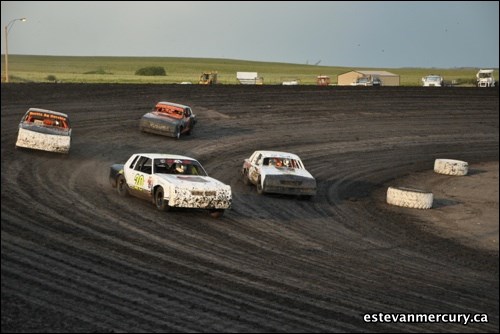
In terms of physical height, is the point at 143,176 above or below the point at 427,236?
above

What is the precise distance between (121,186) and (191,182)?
2.67 m

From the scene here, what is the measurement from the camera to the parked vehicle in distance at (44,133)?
25.8m

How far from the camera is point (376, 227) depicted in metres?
Answer: 19.9

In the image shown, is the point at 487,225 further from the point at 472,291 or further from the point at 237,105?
the point at 237,105

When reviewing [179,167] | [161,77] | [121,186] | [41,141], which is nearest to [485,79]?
[161,77]

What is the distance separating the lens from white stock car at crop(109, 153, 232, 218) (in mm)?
18266

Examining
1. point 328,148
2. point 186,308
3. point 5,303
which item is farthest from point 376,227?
point 328,148

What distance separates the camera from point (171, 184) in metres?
18.4

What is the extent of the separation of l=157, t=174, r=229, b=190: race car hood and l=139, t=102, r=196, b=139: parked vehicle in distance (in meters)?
13.1

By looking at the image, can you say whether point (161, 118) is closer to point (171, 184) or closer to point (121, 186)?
point (121, 186)

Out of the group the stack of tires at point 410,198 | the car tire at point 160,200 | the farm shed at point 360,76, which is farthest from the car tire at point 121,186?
the farm shed at point 360,76

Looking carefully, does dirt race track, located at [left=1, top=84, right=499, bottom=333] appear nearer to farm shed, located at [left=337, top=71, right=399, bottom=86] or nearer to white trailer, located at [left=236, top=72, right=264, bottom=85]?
farm shed, located at [left=337, top=71, right=399, bottom=86]

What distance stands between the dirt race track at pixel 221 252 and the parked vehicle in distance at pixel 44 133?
0.47m

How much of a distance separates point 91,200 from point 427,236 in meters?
7.94
